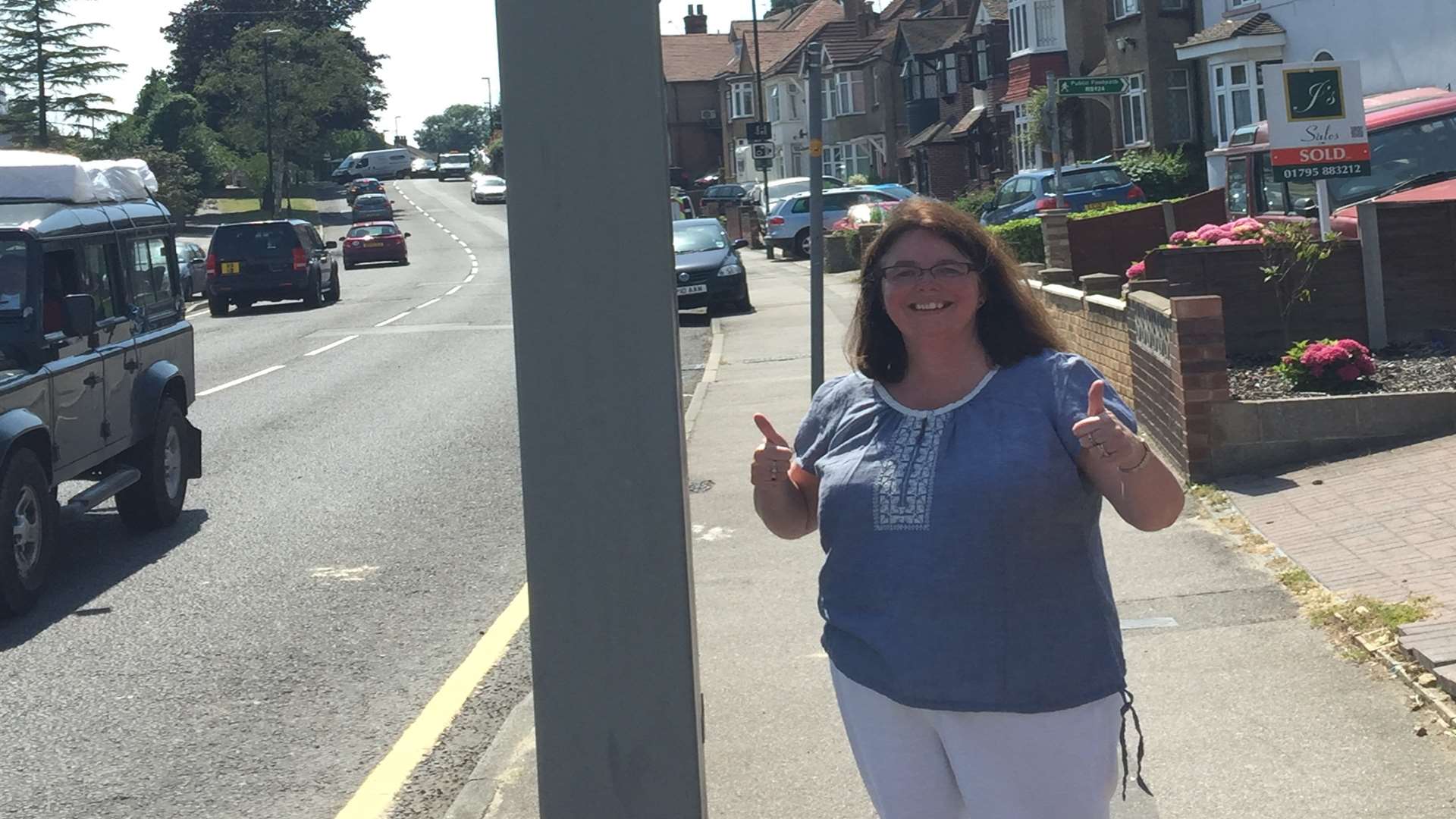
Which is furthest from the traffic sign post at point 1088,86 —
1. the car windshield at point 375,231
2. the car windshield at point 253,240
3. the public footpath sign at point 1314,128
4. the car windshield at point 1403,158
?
the car windshield at point 375,231

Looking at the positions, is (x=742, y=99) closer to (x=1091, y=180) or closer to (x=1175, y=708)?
(x=1091, y=180)

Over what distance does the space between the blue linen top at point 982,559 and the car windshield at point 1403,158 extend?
13030 millimetres

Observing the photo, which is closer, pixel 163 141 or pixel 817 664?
pixel 817 664

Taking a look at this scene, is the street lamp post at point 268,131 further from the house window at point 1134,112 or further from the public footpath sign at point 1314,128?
the public footpath sign at point 1314,128

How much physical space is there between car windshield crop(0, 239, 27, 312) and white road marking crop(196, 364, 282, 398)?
A: 8375mm

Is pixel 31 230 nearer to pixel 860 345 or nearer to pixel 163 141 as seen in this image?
pixel 860 345

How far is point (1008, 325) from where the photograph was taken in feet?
9.80

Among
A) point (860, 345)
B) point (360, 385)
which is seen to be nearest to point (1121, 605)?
→ point (860, 345)

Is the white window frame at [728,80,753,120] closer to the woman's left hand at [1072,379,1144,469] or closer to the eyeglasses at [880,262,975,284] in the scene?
the eyeglasses at [880,262,975,284]

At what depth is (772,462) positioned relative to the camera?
10.1 ft

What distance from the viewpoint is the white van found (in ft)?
331

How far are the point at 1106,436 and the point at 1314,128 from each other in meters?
11.4

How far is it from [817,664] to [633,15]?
364cm

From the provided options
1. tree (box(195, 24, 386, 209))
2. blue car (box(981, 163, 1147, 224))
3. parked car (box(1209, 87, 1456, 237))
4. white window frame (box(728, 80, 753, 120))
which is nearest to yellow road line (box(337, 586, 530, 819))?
parked car (box(1209, 87, 1456, 237))
